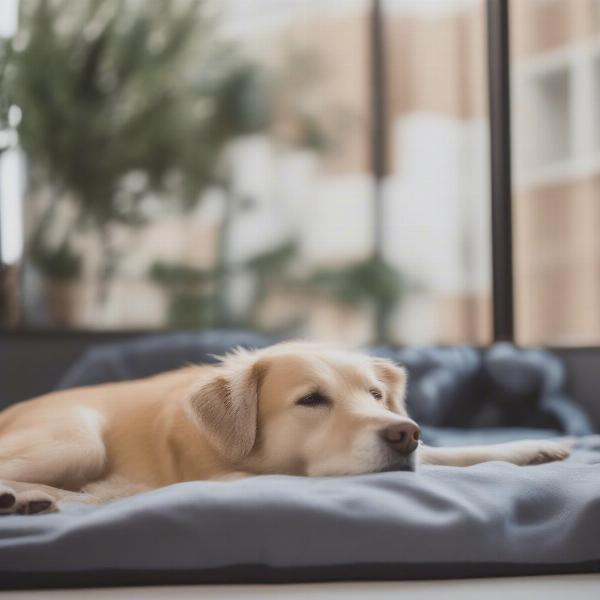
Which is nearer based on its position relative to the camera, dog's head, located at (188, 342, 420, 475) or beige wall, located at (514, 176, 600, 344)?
dog's head, located at (188, 342, 420, 475)

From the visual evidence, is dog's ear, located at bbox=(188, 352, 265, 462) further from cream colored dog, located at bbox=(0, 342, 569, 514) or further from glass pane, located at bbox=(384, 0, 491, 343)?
glass pane, located at bbox=(384, 0, 491, 343)

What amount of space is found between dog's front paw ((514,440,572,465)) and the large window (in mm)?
1826

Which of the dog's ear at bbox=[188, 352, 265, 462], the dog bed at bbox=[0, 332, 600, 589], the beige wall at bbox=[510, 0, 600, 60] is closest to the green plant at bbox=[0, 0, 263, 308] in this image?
the beige wall at bbox=[510, 0, 600, 60]

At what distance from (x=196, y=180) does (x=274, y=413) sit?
7.55 feet

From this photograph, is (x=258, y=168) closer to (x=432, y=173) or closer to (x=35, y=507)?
(x=432, y=173)

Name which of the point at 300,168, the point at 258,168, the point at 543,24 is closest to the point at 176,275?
the point at 258,168

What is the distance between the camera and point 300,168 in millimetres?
3383

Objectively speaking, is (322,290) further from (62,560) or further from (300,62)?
(62,560)

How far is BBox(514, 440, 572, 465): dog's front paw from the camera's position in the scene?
3.87 feet

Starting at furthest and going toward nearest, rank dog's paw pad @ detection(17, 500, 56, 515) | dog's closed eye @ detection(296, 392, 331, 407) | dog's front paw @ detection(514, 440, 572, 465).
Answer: dog's front paw @ detection(514, 440, 572, 465)
dog's closed eye @ detection(296, 392, 331, 407)
dog's paw pad @ detection(17, 500, 56, 515)

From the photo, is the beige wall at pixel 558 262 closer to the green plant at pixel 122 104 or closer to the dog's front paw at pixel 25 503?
the green plant at pixel 122 104

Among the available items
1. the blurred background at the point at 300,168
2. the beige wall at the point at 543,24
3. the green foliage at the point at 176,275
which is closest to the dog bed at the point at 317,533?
the blurred background at the point at 300,168

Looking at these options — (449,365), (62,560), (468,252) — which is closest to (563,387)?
(449,365)

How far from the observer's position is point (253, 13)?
332 centimetres
